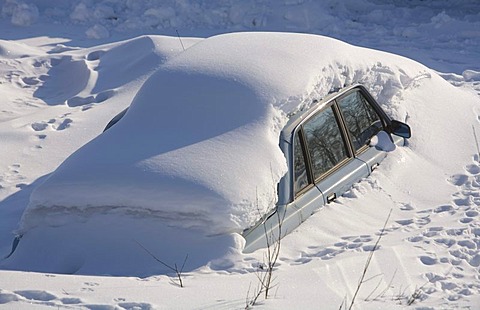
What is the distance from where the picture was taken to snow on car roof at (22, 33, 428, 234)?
19.1 feet

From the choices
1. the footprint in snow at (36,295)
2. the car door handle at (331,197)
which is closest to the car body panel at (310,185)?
the car door handle at (331,197)

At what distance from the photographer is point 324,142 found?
6.62m

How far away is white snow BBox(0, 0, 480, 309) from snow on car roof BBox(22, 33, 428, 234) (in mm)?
13

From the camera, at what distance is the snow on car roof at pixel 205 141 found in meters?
5.81

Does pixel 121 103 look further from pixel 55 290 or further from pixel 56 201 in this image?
pixel 55 290

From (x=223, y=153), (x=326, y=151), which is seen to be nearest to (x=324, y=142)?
(x=326, y=151)

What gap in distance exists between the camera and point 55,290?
15.7 feet

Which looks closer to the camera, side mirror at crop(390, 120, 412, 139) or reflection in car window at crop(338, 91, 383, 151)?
reflection in car window at crop(338, 91, 383, 151)

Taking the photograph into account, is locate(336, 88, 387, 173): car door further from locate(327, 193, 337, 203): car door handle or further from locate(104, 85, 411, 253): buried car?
locate(327, 193, 337, 203): car door handle

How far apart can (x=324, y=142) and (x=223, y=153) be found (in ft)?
3.09

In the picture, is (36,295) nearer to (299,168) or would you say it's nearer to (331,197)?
(299,168)

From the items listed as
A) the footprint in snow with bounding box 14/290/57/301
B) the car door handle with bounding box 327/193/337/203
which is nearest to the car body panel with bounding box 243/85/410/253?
the car door handle with bounding box 327/193/337/203

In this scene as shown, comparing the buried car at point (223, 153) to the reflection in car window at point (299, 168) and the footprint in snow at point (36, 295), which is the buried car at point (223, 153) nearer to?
the reflection in car window at point (299, 168)

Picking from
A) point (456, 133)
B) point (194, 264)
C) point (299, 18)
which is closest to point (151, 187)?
point (194, 264)
